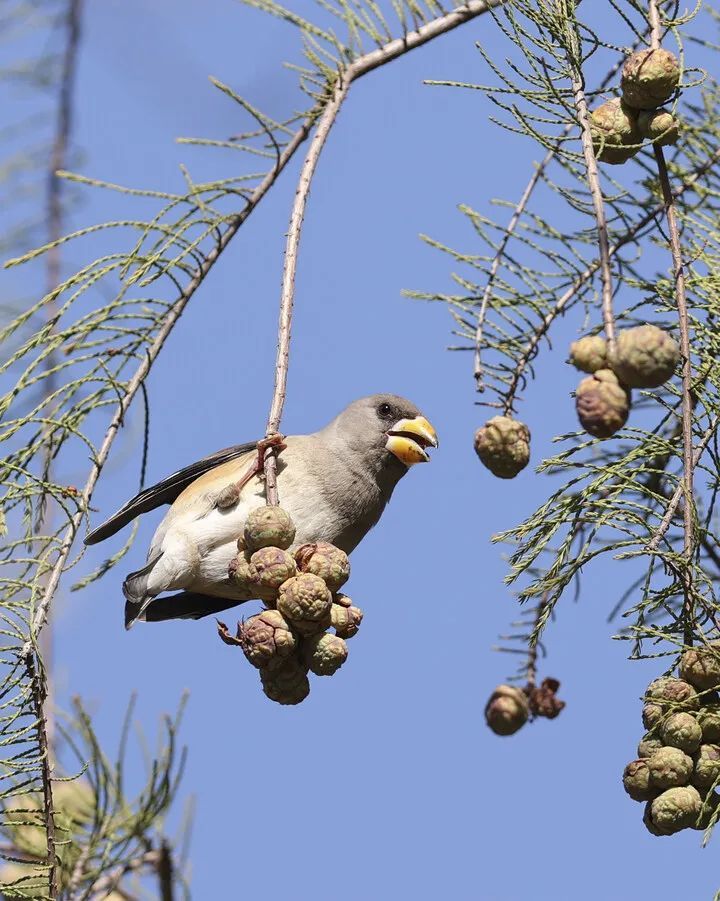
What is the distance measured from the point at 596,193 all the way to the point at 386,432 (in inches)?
89.9

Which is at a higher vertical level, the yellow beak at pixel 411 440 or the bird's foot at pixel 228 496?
the yellow beak at pixel 411 440

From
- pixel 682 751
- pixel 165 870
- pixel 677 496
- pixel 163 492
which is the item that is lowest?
pixel 682 751

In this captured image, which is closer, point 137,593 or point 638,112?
point 638,112

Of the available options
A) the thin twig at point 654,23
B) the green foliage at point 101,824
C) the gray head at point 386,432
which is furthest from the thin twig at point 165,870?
the thin twig at point 654,23

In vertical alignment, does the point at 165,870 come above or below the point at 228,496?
below

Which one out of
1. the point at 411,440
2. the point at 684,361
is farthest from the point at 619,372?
the point at 411,440

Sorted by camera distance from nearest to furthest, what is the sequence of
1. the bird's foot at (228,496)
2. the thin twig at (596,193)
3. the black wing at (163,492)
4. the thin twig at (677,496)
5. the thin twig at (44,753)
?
the thin twig at (596,193) < the thin twig at (677,496) < the thin twig at (44,753) < the bird's foot at (228,496) < the black wing at (163,492)

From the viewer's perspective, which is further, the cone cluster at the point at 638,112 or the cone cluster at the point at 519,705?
the cone cluster at the point at 519,705

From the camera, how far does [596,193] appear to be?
164 cm

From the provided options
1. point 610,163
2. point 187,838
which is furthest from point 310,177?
point 187,838

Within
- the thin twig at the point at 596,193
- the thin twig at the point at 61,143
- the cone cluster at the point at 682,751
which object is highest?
the thin twig at the point at 61,143

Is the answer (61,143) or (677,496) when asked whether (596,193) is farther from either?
(61,143)

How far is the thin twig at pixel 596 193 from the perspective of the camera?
155cm

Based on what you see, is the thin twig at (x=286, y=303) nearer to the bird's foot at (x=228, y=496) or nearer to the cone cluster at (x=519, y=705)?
the cone cluster at (x=519, y=705)
